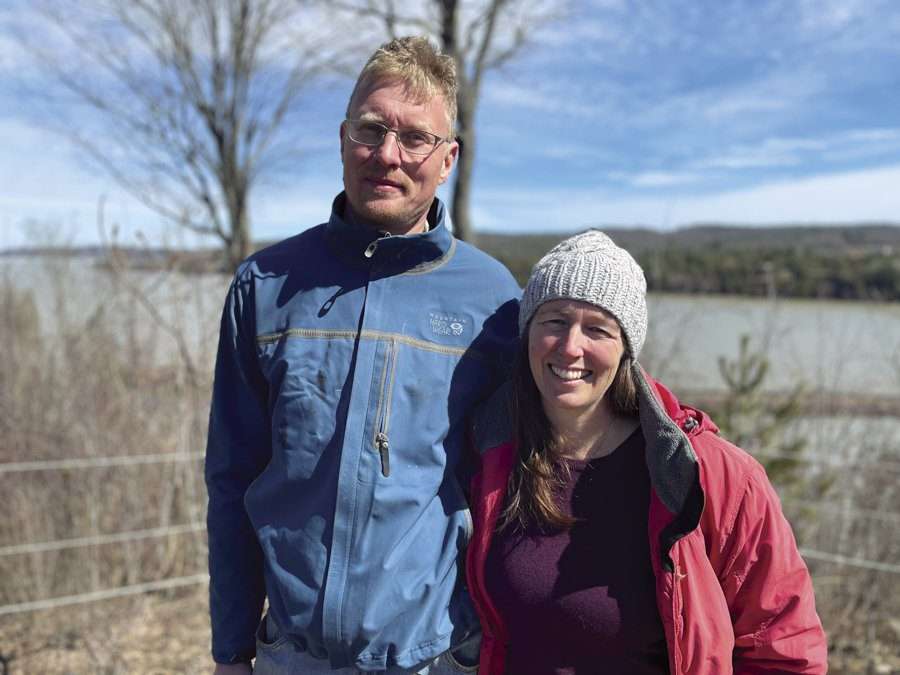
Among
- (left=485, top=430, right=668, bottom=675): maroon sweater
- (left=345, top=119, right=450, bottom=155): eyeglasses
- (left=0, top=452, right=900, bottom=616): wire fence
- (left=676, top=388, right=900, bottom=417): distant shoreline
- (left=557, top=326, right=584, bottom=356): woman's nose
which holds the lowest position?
(left=0, top=452, right=900, bottom=616): wire fence

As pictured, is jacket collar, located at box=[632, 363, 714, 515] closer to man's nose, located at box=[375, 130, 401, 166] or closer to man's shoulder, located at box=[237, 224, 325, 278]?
man's nose, located at box=[375, 130, 401, 166]

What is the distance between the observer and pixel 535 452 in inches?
70.8

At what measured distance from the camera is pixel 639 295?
178cm

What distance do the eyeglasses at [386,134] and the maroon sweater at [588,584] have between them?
2.82 ft

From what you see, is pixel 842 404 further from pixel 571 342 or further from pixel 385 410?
pixel 385 410

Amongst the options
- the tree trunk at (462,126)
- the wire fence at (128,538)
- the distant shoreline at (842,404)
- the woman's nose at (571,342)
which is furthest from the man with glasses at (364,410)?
the tree trunk at (462,126)

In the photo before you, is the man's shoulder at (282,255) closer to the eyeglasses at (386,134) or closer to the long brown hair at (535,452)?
the eyeglasses at (386,134)

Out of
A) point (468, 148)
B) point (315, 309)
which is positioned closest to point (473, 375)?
point (315, 309)

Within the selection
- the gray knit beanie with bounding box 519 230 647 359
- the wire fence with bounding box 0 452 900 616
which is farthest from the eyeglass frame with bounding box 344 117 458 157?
the wire fence with bounding box 0 452 900 616

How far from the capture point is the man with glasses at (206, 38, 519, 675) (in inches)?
67.2

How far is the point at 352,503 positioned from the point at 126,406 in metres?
4.32

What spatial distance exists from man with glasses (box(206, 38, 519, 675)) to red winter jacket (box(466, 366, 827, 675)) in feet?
1.57

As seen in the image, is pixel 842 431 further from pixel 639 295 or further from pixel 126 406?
pixel 126 406

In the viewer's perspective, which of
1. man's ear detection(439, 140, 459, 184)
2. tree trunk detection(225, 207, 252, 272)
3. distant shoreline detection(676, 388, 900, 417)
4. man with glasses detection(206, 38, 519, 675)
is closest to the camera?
man with glasses detection(206, 38, 519, 675)
